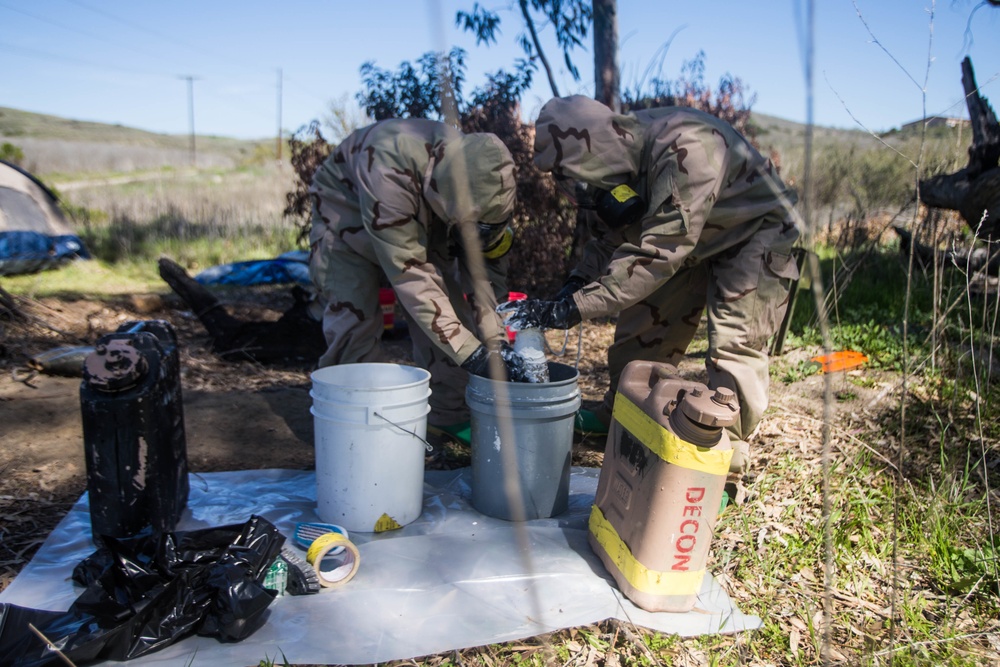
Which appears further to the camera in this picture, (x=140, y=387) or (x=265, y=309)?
(x=265, y=309)

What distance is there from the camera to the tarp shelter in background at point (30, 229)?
7.93 m

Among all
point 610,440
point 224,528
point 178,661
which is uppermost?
point 610,440

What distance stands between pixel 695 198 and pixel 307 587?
6.58ft

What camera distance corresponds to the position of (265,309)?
664 centimetres

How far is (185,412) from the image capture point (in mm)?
3799

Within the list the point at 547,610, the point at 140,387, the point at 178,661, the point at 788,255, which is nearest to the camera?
the point at 178,661

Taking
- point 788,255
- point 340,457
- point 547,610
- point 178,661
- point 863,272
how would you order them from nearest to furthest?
1. point 178,661
2. point 547,610
3. point 340,457
4. point 788,255
5. point 863,272

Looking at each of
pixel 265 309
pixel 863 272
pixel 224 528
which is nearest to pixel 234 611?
pixel 224 528

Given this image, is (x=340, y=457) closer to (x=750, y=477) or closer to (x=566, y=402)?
(x=566, y=402)

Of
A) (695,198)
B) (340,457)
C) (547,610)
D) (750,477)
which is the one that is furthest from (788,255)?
(340,457)

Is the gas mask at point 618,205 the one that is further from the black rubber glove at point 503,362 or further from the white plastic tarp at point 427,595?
the white plastic tarp at point 427,595

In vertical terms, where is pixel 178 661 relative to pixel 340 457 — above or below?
below

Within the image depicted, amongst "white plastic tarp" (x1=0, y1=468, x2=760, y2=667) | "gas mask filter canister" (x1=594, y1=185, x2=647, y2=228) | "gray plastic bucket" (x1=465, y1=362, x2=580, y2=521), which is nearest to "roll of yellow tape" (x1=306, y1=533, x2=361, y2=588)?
"white plastic tarp" (x1=0, y1=468, x2=760, y2=667)

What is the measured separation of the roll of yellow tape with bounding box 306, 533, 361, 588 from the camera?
2.28 meters
